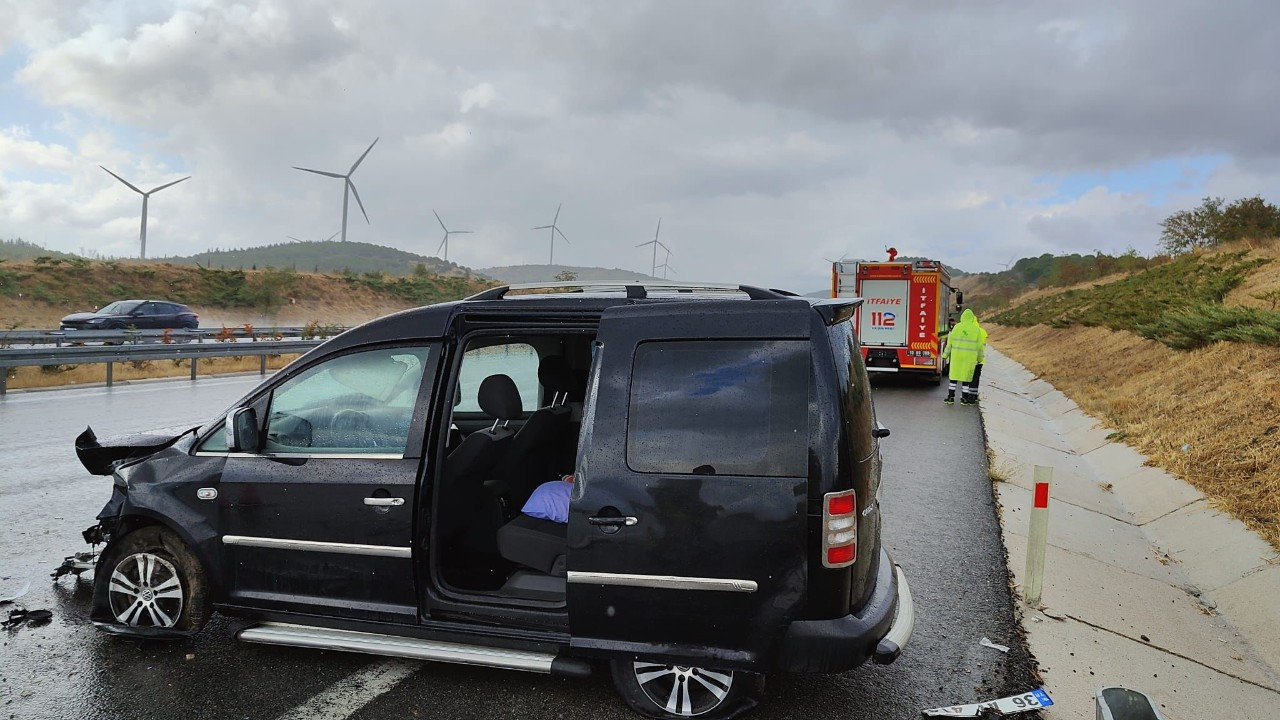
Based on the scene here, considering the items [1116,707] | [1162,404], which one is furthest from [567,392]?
[1162,404]

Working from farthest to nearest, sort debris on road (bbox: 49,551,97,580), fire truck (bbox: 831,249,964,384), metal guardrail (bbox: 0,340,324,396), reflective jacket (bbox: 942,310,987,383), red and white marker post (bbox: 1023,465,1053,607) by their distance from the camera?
fire truck (bbox: 831,249,964,384)
reflective jacket (bbox: 942,310,987,383)
metal guardrail (bbox: 0,340,324,396)
red and white marker post (bbox: 1023,465,1053,607)
debris on road (bbox: 49,551,97,580)

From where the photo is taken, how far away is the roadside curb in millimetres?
4383

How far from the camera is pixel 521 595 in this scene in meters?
3.96

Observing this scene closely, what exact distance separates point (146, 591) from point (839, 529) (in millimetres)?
3431

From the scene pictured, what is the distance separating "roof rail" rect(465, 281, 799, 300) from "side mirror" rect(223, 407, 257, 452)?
4.04ft

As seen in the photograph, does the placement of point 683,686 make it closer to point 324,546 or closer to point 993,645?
point 324,546

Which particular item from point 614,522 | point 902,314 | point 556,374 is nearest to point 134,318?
point 902,314

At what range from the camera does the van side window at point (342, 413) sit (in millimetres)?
4047

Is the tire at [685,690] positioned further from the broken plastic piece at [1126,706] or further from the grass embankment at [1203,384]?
the grass embankment at [1203,384]

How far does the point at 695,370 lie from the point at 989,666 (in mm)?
2369

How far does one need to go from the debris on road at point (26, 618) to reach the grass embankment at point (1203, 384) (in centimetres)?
803

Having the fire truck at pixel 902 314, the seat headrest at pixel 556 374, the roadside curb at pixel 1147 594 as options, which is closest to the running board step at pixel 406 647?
the seat headrest at pixel 556 374

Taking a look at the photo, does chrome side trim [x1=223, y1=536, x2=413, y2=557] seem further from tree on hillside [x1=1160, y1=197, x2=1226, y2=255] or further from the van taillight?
tree on hillside [x1=1160, y1=197, x2=1226, y2=255]

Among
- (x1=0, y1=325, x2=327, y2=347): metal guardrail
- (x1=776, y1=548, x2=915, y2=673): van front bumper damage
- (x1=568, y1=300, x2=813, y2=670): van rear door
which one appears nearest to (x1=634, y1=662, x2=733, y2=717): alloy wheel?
(x1=568, y1=300, x2=813, y2=670): van rear door
